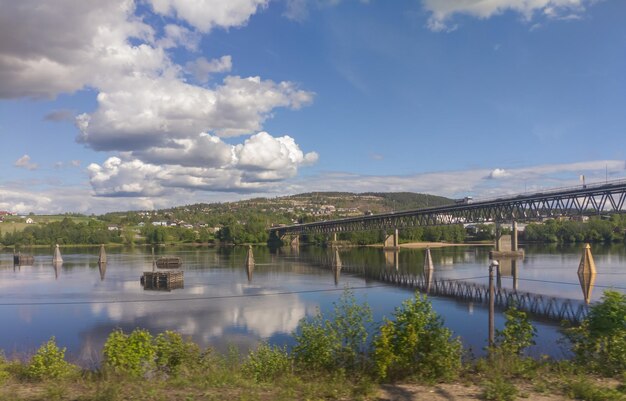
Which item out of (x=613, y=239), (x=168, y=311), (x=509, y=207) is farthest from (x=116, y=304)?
(x=613, y=239)

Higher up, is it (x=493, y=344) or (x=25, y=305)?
(x=493, y=344)

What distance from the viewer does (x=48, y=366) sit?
500 inches

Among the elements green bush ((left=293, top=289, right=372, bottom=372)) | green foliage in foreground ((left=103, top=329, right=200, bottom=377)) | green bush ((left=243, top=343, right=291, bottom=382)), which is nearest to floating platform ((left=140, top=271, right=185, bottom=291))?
green bush ((left=243, top=343, right=291, bottom=382))

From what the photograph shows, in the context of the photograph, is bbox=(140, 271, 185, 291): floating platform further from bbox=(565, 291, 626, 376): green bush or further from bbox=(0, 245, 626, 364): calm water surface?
bbox=(565, 291, 626, 376): green bush

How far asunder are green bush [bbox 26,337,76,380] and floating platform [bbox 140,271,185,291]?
4448 centimetres

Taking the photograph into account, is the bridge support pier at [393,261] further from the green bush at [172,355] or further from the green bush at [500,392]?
the green bush at [500,392]

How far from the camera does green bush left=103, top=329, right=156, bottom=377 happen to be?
12.6 meters

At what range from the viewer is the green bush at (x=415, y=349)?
11703 millimetres

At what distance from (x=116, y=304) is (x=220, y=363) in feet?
108

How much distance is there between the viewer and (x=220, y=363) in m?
15.6

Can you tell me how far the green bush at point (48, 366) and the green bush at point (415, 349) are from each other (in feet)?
27.0

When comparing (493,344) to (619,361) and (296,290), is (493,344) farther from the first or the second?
(296,290)

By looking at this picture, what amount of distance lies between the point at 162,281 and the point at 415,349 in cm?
5102

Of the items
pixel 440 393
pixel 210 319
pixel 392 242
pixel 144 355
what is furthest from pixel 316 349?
pixel 392 242
